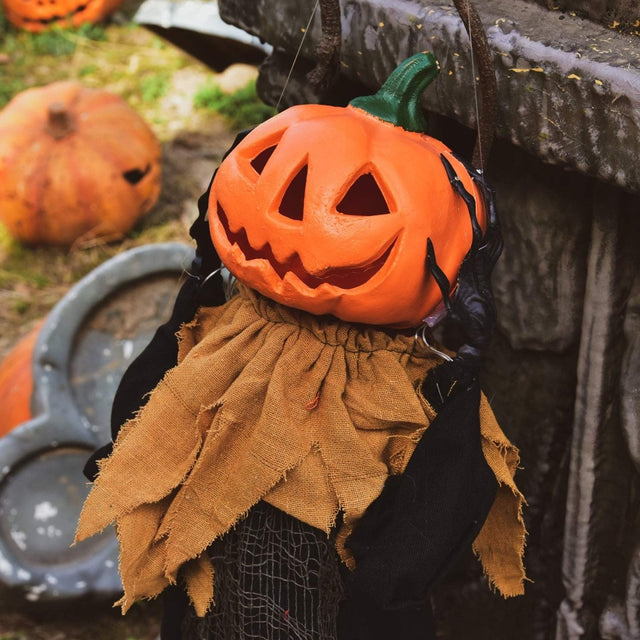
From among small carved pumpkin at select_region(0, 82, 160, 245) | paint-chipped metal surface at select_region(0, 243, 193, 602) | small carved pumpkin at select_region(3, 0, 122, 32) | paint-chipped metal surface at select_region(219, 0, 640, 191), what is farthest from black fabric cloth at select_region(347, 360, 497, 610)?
small carved pumpkin at select_region(3, 0, 122, 32)

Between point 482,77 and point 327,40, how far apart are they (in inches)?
10.4

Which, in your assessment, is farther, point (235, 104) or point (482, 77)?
point (235, 104)

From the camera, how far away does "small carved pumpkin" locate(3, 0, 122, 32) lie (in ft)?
17.6

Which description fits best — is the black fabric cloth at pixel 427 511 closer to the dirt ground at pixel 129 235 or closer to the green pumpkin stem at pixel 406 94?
the green pumpkin stem at pixel 406 94

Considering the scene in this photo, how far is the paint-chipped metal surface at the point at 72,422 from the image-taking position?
8.07 feet

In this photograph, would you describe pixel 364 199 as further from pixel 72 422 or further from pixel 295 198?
pixel 72 422

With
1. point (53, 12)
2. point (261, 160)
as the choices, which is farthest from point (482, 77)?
point (53, 12)

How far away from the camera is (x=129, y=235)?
389cm

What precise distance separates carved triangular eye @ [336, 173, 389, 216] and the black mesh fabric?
498 mm

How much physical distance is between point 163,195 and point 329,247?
9.97 ft

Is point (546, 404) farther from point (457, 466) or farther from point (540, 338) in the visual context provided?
point (457, 466)

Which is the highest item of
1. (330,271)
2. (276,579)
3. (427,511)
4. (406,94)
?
(406,94)

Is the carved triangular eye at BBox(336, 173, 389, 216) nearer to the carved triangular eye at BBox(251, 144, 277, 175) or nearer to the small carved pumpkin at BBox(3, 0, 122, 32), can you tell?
the carved triangular eye at BBox(251, 144, 277, 175)

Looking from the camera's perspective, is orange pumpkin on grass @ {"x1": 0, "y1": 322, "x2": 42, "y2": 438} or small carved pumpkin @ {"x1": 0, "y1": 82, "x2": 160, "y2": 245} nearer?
orange pumpkin on grass @ {"x1": 0, "y1": 322, "x2": 42, "y2": 438}
